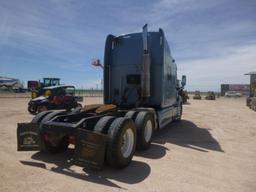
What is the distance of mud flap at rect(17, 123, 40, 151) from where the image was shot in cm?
573

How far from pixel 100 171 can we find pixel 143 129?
2009 mm

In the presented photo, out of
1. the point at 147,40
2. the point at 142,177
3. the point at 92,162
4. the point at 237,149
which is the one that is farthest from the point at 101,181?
the point at 147,40

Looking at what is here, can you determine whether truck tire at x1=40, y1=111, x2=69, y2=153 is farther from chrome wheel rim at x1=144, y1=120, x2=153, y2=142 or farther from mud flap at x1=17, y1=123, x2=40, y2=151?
chrome wheel rim at x1=144, y1=120, x2=153, y2=142

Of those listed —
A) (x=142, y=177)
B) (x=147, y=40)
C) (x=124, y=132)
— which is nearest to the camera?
(x=142, y=177)

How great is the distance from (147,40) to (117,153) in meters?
5.11

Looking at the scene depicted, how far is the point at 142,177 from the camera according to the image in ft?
16.1

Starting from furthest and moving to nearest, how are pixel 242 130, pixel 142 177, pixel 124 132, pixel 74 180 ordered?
pixel 242 130 < pixel 124 132 < pixel 142 177 < pixel 74 180

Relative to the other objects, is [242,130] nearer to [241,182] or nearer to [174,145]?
[174,145]

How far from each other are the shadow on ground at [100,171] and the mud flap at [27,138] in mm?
335

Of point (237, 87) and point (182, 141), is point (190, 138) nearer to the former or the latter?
point (182, 141)

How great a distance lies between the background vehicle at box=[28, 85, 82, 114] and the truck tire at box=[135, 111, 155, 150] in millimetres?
9513

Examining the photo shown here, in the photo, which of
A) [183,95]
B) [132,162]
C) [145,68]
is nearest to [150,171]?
[132,162]

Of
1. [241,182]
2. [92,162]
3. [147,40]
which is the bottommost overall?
[241,182]

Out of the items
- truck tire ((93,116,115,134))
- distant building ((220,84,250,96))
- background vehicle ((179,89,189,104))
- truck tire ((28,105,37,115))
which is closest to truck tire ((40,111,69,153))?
truck tire ((93,116,115,134))
